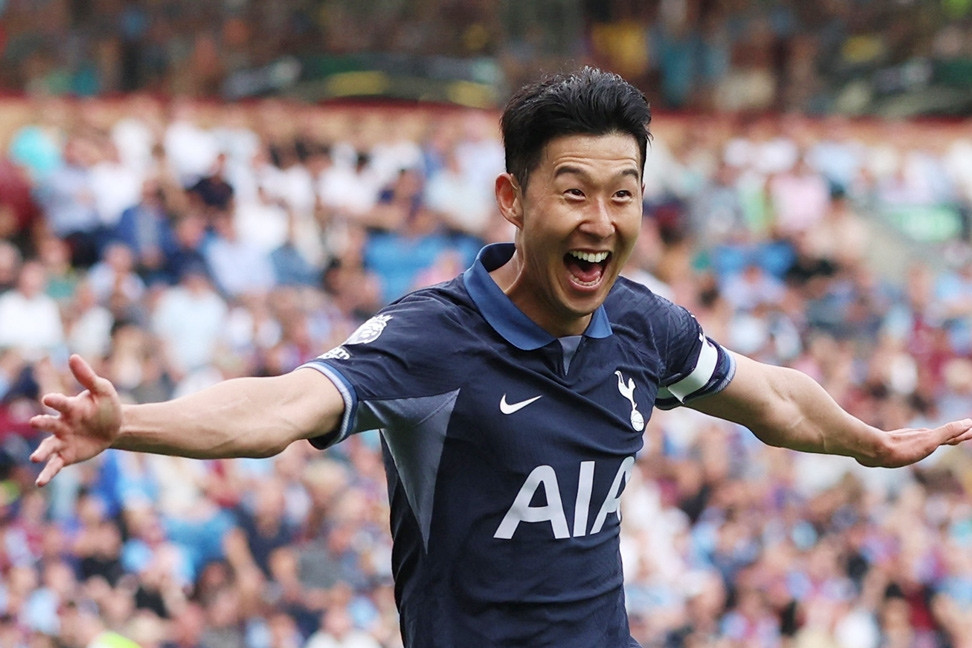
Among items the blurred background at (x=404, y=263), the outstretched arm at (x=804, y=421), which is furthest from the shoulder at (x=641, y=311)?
the blurred background at (x=404, y=263)

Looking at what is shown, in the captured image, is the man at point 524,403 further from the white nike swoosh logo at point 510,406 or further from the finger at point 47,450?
the finger at point 47,450

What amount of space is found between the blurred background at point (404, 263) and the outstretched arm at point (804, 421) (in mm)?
5575

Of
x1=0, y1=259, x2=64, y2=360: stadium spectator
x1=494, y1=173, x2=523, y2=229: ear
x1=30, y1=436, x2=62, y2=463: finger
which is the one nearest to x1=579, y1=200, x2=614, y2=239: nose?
x1=494, y1=173, x2=523, y2=229: ear

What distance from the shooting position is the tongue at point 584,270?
4.22 m

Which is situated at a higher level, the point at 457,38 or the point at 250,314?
the point at 457,38

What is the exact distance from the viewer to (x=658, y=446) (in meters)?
13.4

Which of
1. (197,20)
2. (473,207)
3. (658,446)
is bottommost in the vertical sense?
(658,446)

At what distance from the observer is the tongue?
422 cm

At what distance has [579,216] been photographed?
4148mm

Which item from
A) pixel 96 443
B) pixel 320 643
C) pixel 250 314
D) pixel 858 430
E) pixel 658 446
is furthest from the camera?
pixel 658 446

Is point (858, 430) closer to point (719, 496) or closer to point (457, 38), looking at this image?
point (719, 496)

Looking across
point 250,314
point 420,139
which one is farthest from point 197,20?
point 250,314

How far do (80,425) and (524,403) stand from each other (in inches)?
47.8

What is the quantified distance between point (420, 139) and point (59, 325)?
5221 mm
